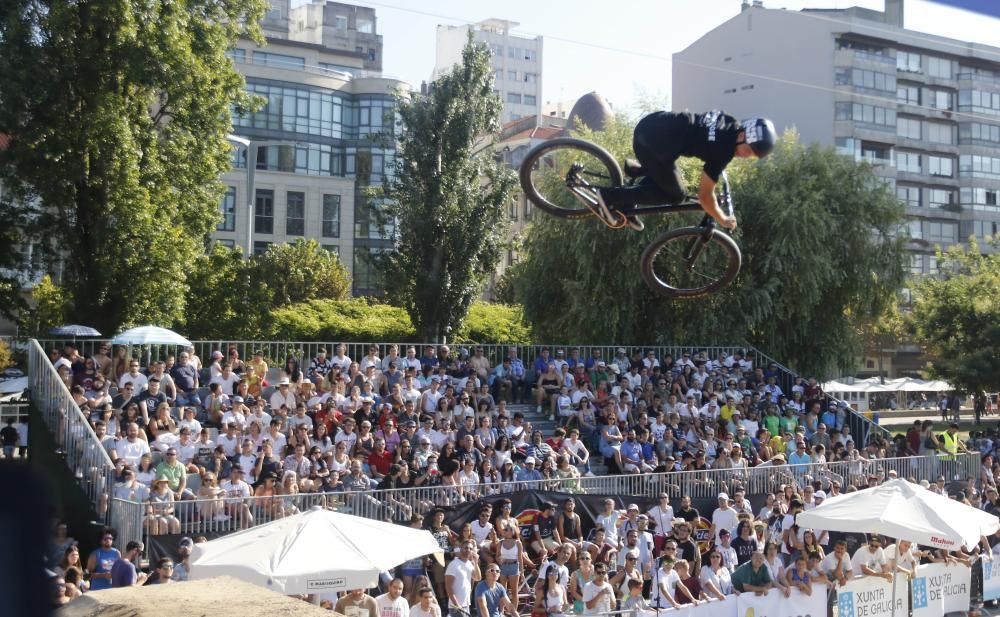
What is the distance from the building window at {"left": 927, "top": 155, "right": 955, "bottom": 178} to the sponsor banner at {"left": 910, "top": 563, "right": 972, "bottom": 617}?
189 feet

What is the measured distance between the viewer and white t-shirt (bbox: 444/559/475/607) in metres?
12.4

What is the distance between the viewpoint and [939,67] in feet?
227

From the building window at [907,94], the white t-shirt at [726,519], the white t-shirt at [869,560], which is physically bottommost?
the white t-shirt at [869,560]

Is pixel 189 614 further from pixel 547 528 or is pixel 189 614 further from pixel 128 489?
pixel 547 528

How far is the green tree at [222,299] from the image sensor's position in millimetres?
33500

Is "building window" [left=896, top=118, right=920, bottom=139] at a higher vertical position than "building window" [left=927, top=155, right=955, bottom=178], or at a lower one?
higher

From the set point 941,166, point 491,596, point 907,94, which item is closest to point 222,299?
point 491,596

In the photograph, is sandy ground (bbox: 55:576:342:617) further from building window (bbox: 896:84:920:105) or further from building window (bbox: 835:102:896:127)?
building window (bbox: 896:84:920:105)

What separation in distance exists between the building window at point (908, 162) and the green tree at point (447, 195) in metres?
43.0

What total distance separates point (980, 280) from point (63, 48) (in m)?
35.0

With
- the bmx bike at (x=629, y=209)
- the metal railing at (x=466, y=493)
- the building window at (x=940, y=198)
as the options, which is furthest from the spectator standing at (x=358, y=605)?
the building window at (x=940, y=198)

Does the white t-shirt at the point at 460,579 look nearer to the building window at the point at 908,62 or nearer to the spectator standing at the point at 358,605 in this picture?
the spectator standing at the point at 358,605

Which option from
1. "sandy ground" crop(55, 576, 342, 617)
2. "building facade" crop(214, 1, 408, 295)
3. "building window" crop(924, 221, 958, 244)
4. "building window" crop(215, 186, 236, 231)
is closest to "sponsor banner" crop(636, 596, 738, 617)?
"sandy ground" crop(55, 576, 342, 617)

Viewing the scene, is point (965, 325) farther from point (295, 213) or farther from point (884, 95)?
point (295, 213)
